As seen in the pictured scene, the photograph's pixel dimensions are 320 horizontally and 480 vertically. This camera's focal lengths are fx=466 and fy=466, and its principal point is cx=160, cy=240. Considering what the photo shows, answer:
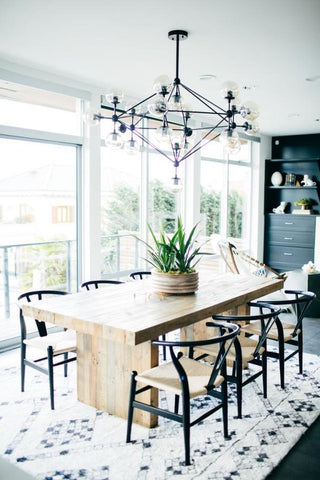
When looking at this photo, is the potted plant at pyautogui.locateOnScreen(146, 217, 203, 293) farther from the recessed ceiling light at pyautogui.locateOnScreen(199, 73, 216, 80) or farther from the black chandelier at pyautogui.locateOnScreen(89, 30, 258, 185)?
the recessed ceiling light at pyautogui.locateOnScreen(199, 73, 216, 80)

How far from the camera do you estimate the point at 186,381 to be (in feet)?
8.26

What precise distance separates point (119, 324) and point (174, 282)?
0.88 meters

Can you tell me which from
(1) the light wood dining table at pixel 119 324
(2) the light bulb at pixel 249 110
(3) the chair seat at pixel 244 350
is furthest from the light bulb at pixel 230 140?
(3) the chair seat at pixel 244 350

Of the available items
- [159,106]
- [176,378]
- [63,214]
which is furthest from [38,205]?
[176,378]

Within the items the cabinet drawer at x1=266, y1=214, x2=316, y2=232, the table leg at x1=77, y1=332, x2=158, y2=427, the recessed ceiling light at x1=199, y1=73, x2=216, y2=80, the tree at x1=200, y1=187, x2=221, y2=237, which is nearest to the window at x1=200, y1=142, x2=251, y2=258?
the tree at x1=200, y1=187, x2=221, y2=237

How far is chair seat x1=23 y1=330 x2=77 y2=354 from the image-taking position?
130 inches

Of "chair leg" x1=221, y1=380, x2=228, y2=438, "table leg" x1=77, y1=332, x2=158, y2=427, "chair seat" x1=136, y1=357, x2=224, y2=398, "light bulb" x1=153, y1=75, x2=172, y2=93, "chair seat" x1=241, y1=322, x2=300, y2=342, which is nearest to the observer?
"chair seat" x1=136, y1=357, x2=224, y2=398

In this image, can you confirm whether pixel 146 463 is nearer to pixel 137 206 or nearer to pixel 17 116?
pixel 17 116

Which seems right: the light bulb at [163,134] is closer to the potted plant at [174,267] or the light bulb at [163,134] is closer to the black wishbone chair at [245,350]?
the potted plant at [174,267]

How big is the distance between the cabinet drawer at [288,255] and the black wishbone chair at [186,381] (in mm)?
6244

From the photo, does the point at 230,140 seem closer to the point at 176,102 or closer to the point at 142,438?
the point at 176,102

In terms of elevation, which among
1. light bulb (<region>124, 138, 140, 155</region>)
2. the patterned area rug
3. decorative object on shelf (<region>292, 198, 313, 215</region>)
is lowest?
the patterned area rug

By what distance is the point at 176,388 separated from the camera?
8.57ft

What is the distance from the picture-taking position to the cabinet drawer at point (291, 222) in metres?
8.71
